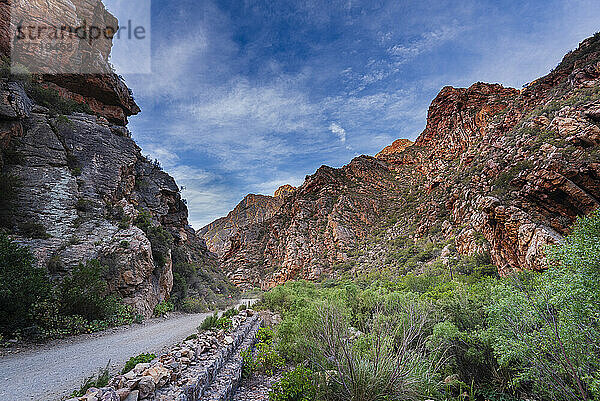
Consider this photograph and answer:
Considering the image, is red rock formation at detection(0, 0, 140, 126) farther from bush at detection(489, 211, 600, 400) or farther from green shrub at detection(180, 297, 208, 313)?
bush at detection(489, 211, 600, 400)

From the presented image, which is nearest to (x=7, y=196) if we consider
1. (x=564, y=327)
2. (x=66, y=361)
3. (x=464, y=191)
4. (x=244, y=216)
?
(x=66, y=361)

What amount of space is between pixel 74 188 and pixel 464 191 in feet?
97.7

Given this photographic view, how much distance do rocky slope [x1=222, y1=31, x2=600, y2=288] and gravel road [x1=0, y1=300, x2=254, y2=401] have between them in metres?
13.1

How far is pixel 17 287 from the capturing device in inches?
243

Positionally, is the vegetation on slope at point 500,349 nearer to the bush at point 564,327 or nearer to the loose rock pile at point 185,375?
the bush at point 564,327

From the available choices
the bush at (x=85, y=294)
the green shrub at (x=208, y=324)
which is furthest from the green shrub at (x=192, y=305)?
the green shrub at (x=208, y=324)

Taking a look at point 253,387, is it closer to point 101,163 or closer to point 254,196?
point 101,163

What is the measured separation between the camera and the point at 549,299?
4.51 metres

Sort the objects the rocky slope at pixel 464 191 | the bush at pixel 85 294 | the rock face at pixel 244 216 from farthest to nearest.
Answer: the rock face at pixel 244 216, the rocky slope at pixel 464 191, the bush at pixel 85 294

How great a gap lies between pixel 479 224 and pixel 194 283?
2209 centimetres

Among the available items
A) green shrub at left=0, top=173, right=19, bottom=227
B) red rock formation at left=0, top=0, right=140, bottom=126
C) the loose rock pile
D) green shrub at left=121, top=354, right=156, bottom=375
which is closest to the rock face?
red rock formation at left=0, top=0, right=140, bottom=126

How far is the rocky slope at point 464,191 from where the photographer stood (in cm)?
1455

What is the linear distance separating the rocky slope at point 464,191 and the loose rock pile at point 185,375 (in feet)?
35.3

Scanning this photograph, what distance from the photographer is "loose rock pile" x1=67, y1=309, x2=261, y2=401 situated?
3018mm
